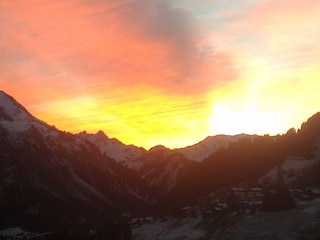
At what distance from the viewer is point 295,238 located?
651ft

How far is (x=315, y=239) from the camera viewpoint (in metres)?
192

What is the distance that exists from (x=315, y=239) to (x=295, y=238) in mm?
8555
